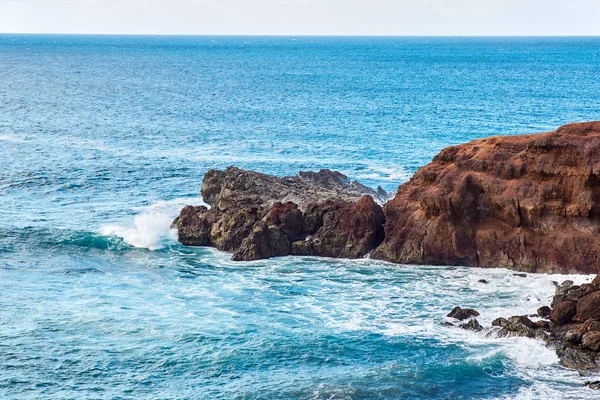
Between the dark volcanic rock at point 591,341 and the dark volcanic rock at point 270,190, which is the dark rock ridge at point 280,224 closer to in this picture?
the dark volcanic rock at point 270,190

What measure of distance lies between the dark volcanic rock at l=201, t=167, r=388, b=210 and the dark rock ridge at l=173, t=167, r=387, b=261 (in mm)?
71

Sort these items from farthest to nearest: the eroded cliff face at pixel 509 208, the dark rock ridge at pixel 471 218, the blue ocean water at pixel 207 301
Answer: the dark rock ridge at pixel 471 218 → the eroded cliff face at pixel 509 208 → the blue ocean water at pixel 207 301

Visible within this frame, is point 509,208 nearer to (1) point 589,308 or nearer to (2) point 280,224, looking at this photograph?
(1) point 589,308

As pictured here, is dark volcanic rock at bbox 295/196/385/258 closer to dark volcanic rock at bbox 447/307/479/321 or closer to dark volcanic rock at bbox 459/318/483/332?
dark volcanic rock at bbox 447/307/479/321

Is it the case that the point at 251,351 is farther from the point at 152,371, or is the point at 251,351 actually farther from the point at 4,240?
the point at 4,240

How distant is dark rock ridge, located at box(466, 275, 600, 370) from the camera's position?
33781 mm

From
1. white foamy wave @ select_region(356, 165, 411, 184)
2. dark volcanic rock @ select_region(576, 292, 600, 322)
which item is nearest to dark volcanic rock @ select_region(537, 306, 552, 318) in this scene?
dark volcanic rock @ select_region(576, 292, 600, 322)

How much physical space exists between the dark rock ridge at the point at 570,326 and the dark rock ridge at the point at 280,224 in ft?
A: 40.0

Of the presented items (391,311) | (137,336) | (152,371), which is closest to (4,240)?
(137,336)

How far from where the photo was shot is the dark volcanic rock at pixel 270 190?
55.1 meters

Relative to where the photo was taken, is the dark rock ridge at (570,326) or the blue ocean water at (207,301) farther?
the dark rock ridge at (570,326)

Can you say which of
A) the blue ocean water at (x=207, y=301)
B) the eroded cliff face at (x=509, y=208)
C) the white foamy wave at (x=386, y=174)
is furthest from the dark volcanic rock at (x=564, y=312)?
the white foamy wave at (x=386, y=174)

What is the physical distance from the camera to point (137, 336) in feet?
125

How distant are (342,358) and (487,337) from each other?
21.4 feet
